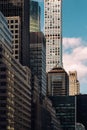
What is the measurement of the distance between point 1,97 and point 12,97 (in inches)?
382

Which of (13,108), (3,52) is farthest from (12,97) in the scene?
(3,52)

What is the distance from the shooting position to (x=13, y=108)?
191000 mm

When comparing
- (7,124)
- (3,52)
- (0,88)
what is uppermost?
(3,52)

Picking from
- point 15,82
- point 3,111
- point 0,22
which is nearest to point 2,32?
point 0,22

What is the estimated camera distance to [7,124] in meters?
180

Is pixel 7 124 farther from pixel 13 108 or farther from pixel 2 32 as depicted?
pixel 2 32

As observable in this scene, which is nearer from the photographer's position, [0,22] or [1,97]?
[1,97]

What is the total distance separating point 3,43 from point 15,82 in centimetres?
1397

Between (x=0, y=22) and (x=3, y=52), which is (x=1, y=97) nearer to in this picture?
(x=3, y=52)

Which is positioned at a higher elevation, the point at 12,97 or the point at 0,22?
the point at 0,22

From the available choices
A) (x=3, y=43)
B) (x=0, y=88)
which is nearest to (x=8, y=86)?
(x=0, y=88)

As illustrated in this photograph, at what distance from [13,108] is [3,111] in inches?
440

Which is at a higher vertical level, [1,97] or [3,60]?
[3,60]

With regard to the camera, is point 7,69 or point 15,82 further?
point 15,82
